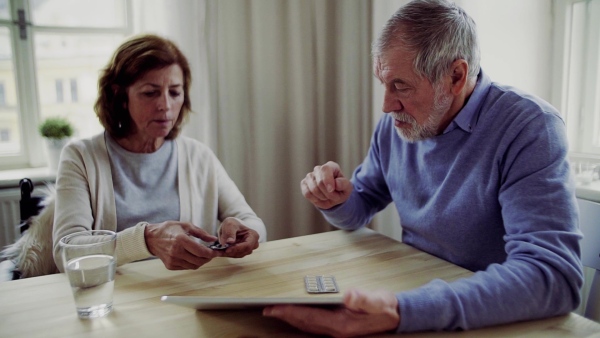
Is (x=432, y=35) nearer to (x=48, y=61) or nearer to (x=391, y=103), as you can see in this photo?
Answer: (x=391, y=103)

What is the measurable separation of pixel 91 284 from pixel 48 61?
Answer: 1873 mm

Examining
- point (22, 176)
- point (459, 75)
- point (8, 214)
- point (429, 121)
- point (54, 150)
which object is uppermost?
point (459, 75)

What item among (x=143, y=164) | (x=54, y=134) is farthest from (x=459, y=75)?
(x=54, y=134)

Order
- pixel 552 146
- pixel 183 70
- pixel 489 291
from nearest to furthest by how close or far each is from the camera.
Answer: pixel 489 291
pixel 552 146
pixel 183 70

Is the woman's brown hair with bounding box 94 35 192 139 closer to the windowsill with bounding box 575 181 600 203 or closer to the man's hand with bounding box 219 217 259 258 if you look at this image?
the man's hand with bounding box 219 217 259 258

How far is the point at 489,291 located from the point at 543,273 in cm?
Result: 12

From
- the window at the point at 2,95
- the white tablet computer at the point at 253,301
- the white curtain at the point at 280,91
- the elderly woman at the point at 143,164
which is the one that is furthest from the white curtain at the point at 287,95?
the white tablet computer at the point at 253,301

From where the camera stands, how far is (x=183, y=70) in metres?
1.71

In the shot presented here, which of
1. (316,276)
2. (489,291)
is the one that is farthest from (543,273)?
(316,276)

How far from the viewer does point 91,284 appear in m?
0.91

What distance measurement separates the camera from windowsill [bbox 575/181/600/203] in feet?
5.54

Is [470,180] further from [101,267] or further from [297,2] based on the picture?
[297,2]

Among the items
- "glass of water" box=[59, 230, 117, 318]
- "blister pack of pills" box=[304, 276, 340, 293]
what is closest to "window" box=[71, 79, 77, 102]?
"glass of water" box=[59, 230, 117, 318]

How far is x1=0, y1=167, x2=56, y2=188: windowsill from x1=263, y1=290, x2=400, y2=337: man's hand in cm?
173
